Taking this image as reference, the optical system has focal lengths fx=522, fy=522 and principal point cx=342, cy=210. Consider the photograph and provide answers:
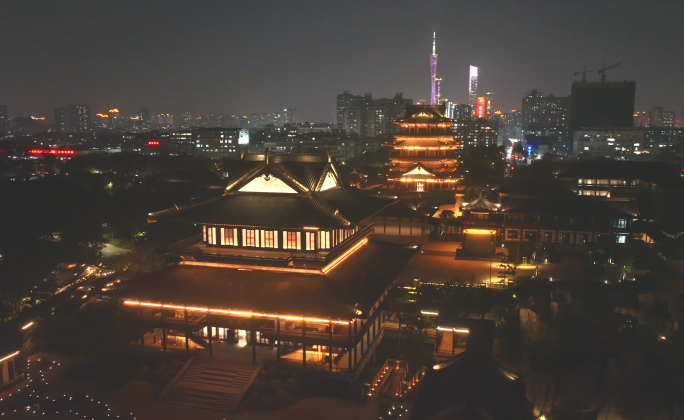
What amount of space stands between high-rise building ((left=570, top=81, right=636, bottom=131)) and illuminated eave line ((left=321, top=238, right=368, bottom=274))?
146167 mm

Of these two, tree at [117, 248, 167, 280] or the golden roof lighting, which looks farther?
the golden roof lighting

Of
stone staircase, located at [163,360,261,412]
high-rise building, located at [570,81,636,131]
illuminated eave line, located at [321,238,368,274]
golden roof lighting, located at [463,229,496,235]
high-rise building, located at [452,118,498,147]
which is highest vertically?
high-rise building, located at [570,81,636,131]

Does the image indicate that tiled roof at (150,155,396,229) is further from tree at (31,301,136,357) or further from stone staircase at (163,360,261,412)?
stone staircase at (163,360,261,412)

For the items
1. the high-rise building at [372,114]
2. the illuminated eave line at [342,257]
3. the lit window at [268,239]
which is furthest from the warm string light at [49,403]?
the high-rise building at [372,114]

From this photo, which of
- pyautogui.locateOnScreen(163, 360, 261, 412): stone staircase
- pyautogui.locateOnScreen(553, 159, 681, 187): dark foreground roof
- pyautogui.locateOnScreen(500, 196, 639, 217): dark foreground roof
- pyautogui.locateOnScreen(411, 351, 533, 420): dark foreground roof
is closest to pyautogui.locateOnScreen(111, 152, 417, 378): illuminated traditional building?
pyautogui.locateOnScreen(163, 360, 261, 412): stone staircase

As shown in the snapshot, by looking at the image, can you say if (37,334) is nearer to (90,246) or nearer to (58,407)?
(58,407)

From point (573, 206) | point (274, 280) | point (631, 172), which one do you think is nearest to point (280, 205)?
point (274, 280)

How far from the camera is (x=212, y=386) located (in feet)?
63.0

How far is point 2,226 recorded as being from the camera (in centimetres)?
3809

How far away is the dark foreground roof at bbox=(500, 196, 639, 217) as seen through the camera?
3828cm

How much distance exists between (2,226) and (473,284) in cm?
3349

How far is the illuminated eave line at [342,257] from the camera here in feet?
69.6

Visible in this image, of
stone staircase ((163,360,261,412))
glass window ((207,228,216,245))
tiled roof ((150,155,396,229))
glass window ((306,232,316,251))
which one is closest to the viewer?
stone staircase ((163,360,261,412))

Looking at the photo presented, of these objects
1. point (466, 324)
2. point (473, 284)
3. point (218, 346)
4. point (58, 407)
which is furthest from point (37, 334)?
point (473, 284)
